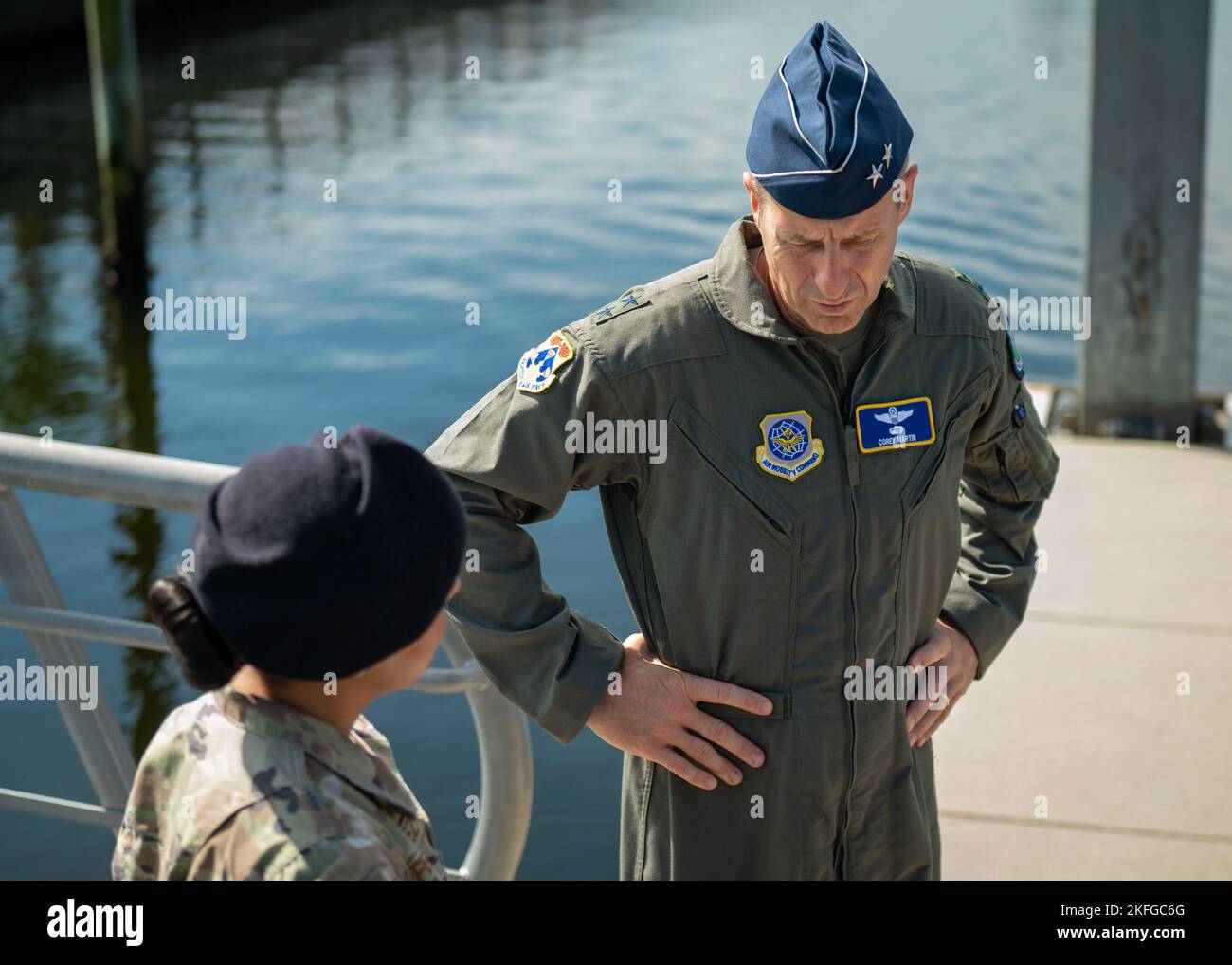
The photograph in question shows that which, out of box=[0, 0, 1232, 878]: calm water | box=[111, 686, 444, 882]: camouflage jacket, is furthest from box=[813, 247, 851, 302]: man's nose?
box=[0, 0, 1232, 878]: calm water

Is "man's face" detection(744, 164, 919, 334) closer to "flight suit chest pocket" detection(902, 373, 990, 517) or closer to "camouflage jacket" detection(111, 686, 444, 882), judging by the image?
"flight suit chest pocket" detection(902, 373, 990, 517)

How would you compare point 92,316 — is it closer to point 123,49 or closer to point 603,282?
point 123,49

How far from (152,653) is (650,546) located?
4.69 meters

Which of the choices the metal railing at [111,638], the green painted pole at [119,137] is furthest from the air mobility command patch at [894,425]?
the green painted pole at [119,137]

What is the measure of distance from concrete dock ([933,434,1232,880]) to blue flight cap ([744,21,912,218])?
7.06 ft

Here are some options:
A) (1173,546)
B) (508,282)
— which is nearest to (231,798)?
(1173,546)

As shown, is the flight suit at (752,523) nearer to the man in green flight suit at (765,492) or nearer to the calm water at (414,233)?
the man in green flight suit at (765,492)

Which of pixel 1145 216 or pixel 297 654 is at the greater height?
pixel 1145 216

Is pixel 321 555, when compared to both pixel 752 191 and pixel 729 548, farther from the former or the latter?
pixel 752 191

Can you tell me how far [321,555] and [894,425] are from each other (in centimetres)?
108

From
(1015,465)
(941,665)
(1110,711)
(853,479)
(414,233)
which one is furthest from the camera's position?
(414,233)

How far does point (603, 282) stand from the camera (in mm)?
11617

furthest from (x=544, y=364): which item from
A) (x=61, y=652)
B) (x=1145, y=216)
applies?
(x=1145, y=216)

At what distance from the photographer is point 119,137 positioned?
1116 centimetres
